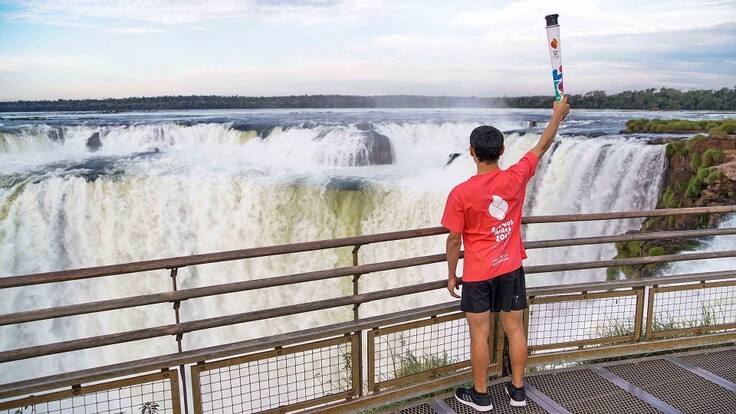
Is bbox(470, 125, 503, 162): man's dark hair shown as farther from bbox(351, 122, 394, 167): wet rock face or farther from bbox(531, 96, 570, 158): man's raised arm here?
bbox(351, 122, 394, 167): wet rock face

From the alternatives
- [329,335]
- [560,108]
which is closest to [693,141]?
[560,108]

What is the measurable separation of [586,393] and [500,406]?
0.53 metres

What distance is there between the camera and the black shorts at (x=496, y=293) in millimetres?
3174

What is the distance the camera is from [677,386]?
3.57 meters

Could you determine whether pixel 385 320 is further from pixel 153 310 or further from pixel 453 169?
pixel 453 169

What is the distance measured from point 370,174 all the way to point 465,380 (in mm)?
14581

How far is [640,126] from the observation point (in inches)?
936

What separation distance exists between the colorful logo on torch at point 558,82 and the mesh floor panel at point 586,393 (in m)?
1.62

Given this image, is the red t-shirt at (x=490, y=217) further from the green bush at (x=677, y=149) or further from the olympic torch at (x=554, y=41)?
the green bush at (x=677, y=149)

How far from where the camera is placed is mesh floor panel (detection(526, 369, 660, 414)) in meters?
3.32

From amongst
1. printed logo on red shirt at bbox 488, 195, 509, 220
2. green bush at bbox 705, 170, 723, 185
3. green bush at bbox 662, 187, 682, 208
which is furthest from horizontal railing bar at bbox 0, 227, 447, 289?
green bush at bbox 705, 170, 723, 185

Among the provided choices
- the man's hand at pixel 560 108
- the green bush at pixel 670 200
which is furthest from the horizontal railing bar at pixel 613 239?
the green bush at pixel 670 200

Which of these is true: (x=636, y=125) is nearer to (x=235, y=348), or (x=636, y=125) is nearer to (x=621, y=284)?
(x=621, y=284)

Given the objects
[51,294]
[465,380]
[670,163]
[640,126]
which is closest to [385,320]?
[465,380]
